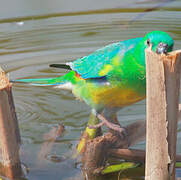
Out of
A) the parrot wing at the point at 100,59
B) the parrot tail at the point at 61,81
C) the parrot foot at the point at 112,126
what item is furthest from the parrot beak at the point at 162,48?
the parrot tail at the point at 61,81

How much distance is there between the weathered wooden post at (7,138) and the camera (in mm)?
2389

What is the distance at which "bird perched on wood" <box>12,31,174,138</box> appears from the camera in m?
2.46

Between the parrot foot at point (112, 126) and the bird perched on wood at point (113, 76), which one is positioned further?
the parrot foot at point (112, 126)

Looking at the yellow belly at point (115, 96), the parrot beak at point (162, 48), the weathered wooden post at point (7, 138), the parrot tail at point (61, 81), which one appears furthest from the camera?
the parrot tail at point (61, 81)

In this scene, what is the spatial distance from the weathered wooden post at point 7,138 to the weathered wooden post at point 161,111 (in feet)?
2.82

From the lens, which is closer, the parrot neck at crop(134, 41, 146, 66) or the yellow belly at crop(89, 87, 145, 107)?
the parrot neck at crop(134, 41, 146, 66)

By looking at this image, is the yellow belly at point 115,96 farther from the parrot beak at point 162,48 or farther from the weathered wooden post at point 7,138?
the weathered wooden post at point 7,138

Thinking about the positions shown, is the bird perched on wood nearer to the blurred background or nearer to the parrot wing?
the parrot wing

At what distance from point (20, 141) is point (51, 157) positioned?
0.29m

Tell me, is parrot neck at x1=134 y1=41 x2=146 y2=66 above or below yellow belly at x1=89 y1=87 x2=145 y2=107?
above

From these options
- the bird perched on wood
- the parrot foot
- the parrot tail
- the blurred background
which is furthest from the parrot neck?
the blurred background

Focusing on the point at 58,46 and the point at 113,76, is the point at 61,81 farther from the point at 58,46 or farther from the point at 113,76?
the point at 58,46

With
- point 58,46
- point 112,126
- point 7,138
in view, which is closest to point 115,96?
point 112,126

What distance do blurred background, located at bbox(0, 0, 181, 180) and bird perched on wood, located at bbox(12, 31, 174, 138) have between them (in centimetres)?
44
